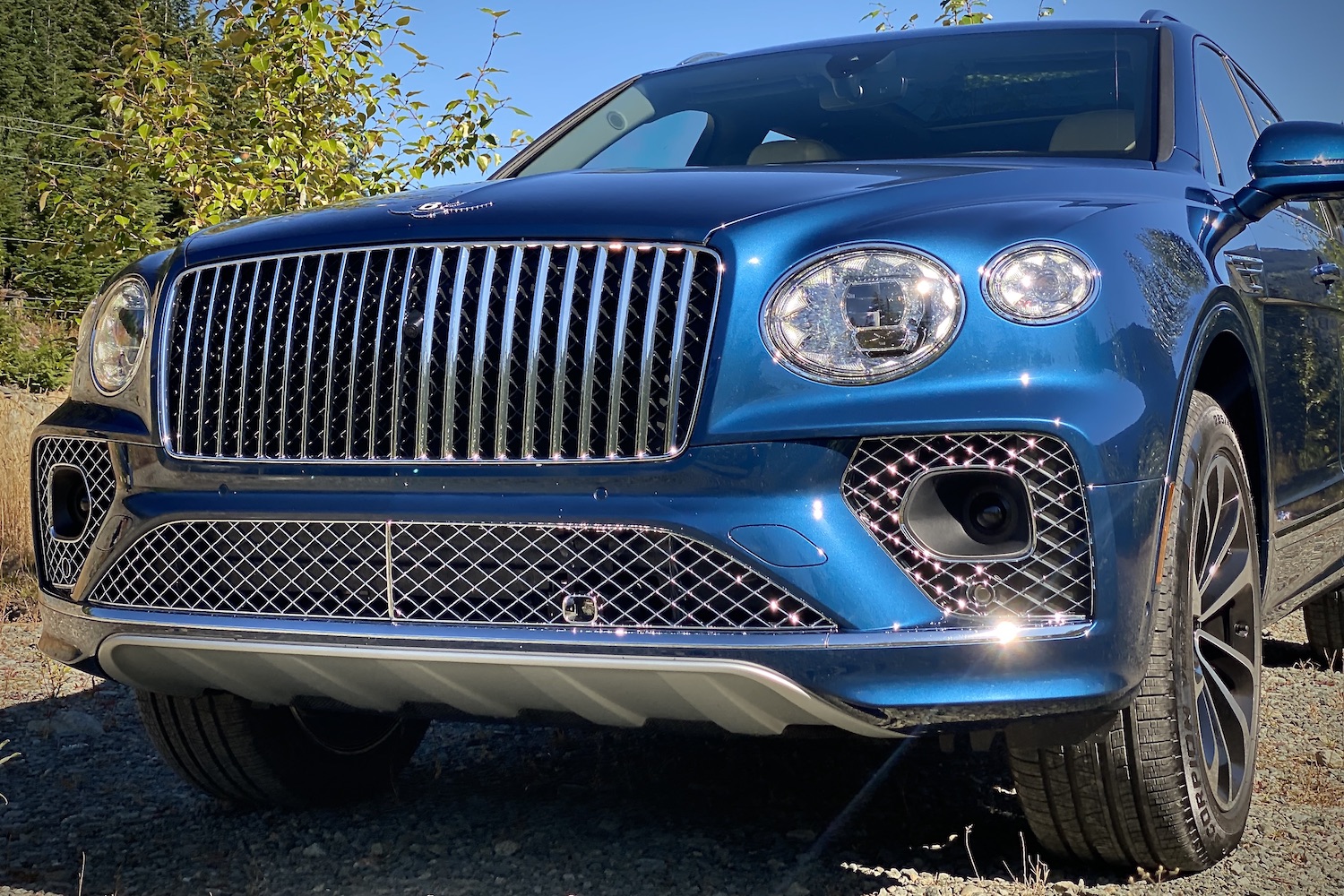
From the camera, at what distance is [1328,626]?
496 cm

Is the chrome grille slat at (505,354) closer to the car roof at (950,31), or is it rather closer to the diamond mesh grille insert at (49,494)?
the diamond mesh grille insert at (49,494)

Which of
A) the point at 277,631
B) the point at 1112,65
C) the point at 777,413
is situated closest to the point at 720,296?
the point at 777,413

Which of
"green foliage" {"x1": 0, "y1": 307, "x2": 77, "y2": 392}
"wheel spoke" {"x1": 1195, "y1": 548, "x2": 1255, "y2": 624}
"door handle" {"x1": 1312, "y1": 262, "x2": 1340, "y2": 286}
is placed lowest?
"green foliage" {"x1": 0, "y1": 307, "x2": 77, "y2": 392}

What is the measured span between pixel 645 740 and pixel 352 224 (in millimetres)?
1920

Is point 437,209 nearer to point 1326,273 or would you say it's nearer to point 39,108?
point 1326,273

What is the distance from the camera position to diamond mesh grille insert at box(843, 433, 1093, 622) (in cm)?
217

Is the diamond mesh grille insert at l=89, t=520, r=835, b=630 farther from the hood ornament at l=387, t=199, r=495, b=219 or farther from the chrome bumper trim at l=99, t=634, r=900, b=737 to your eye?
the hood ornament at l=387, t=199, r=495, b=219

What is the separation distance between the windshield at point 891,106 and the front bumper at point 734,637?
1447mm

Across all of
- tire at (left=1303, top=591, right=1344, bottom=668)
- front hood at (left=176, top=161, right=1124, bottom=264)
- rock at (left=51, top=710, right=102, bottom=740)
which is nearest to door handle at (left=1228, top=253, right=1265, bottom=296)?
front hood at (left=176, top=161, right=1124, bottom=264)

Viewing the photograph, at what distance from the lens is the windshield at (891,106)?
349 centimetres

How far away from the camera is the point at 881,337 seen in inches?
88.2

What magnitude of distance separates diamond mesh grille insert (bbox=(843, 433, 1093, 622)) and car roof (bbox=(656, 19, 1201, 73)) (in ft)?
6.75

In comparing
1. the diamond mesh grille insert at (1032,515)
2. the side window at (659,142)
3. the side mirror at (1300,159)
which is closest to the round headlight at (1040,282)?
the diamond mesh grille insert at (1032,515)

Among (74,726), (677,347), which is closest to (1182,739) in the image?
(677,347)
